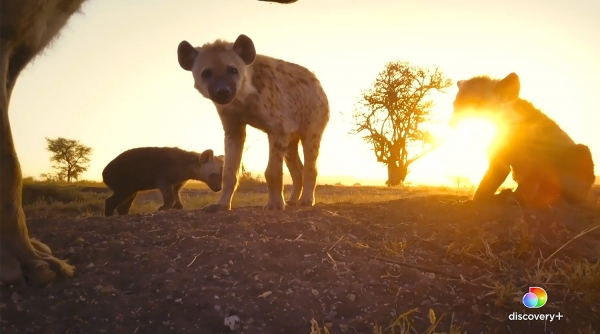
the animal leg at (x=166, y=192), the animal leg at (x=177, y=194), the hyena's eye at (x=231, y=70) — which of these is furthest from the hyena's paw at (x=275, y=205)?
the animal leg at (x=177, y=194)

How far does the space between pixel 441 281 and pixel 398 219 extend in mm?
1439

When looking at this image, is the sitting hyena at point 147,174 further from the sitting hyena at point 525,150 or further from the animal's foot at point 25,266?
the animal's foot at point 25,266

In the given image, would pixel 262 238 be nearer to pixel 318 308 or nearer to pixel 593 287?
pixel 318 308

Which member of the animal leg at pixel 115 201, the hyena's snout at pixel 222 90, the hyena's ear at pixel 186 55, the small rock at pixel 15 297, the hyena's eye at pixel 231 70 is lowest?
the small rock at pixel 15 297

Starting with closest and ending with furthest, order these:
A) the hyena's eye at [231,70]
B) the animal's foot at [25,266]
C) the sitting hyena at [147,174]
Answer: the animal's foot at [25,266]
the hyena's eye at [231,70]
the sitting hyena at [147,174]

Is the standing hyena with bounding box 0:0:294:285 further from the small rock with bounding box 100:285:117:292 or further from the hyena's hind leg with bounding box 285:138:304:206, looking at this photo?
the hyena's hind leg with bounding box 285:138:304:206

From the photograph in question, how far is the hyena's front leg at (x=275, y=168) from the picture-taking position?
4.97m

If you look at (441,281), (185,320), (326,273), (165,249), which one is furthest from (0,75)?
(441,281)

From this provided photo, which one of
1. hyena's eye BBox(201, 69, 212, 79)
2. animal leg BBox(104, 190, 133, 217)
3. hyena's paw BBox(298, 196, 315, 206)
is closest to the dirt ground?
hyena's eye BBox(201, 69, 212, 79)

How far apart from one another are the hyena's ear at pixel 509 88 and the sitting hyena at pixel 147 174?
513 centimetres

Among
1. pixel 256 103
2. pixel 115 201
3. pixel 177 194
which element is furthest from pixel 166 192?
pixel 256 103

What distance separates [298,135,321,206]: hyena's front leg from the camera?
18.6ft

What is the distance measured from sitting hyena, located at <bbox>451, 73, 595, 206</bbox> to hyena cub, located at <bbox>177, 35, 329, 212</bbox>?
1.65 meters

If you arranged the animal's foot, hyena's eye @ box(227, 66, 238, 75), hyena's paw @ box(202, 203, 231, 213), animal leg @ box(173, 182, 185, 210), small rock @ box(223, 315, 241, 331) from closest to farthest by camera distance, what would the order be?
small rock @ box(223, 315, 241, 331)
the animal's foot
hyena's eye @ box(227, 66, 238, 75)
hyena's paw @ box(202, 203, 231, 213)
animal leg @ box(173, 182, 185, 210)
